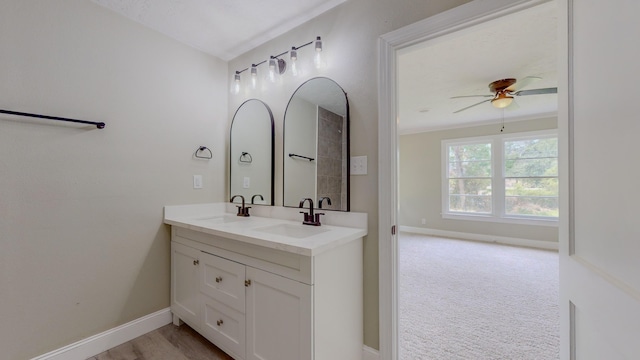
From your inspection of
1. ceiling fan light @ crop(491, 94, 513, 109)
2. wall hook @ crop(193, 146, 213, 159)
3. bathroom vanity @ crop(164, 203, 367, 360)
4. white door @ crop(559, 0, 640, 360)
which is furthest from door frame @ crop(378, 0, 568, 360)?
ceiling fan light @ crop(491, 94, 513, 109)

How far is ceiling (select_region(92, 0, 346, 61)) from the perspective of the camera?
1736 mm

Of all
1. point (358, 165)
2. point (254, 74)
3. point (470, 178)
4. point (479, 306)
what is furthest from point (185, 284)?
point (470, 178)

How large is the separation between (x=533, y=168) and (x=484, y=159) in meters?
0.78

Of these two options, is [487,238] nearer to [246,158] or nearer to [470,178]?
[470,178]

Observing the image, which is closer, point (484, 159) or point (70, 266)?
point (70, 266)

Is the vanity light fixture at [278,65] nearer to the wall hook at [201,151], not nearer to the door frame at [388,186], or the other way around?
the door frame at [388,186]

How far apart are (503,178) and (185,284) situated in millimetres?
5492

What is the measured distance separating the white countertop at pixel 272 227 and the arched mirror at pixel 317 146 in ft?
0.45

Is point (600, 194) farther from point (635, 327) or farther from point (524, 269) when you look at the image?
point (524, 269)

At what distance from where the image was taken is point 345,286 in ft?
4.69

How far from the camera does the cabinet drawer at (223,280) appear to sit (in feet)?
4.90

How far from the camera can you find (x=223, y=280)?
160 cm

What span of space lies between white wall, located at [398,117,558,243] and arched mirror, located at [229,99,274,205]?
11.4ft

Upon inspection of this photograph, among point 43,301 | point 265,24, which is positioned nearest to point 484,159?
point 265,24
